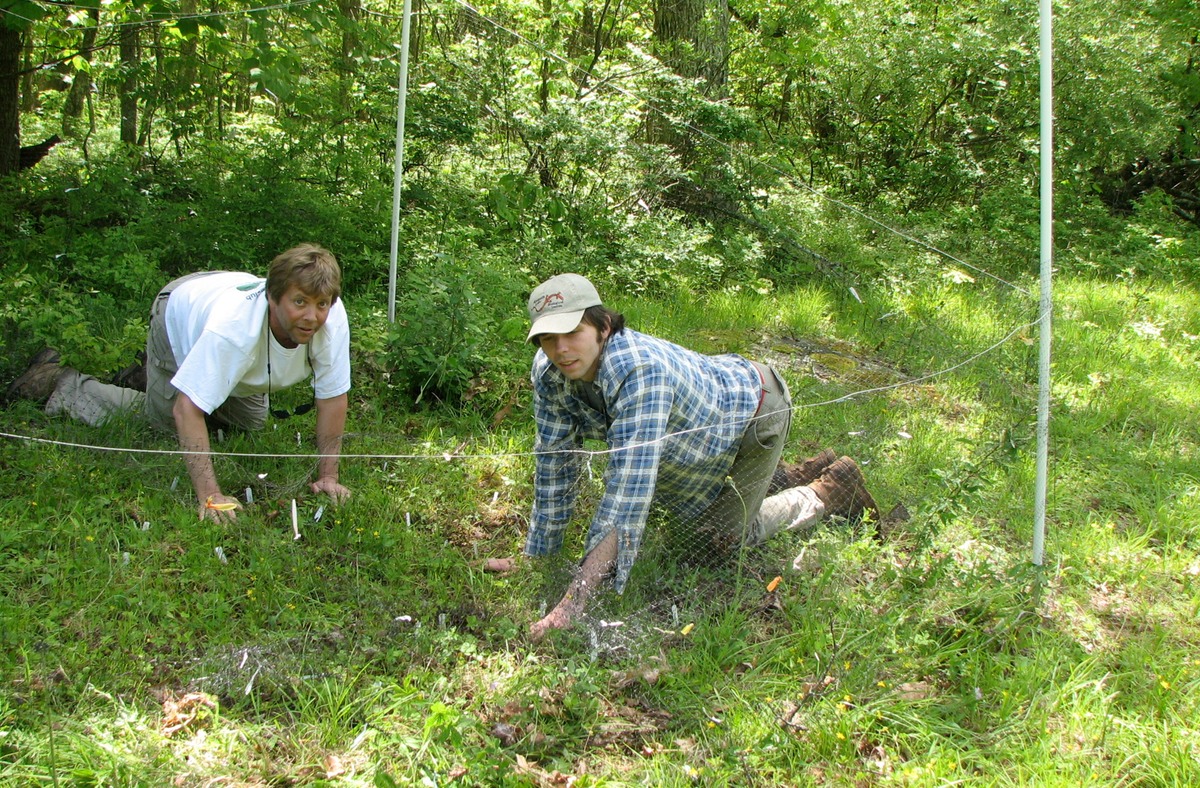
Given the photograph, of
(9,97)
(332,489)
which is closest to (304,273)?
(332,489)

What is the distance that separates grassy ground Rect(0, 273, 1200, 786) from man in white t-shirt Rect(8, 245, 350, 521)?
14cm

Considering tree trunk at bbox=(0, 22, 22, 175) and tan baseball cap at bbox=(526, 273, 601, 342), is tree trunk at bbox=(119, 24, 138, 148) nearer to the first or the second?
tree trunk at bbox=(0, 22, 22, 175)

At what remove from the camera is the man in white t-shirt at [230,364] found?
3193mm

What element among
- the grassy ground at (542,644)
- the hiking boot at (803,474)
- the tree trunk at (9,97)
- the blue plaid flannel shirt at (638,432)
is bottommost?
the grassy ground at (542,644)

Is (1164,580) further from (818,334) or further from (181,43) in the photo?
(181,43)

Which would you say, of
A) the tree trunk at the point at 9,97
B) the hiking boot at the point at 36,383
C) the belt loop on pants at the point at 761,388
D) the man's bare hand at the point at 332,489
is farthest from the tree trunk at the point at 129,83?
the belt loop on pants at the point at 761,388

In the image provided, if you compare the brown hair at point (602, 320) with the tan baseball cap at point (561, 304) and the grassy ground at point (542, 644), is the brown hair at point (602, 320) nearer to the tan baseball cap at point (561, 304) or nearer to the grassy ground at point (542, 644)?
the tan baseball cap at point (561, 304)

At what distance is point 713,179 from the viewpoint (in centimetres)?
727

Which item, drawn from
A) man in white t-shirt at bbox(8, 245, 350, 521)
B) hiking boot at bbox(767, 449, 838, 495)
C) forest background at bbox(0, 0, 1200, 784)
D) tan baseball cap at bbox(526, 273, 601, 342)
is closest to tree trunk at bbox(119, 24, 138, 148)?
forest background at bbox(0, 0, 1200, 784)

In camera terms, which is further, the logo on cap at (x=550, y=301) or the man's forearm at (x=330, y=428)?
the man's forearm at (x=330, y=428)

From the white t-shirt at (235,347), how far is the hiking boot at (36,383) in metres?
0.89

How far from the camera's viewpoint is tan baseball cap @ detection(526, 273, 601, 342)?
261 cm

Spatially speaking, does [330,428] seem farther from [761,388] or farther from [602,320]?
[761,388]

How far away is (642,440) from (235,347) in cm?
169
